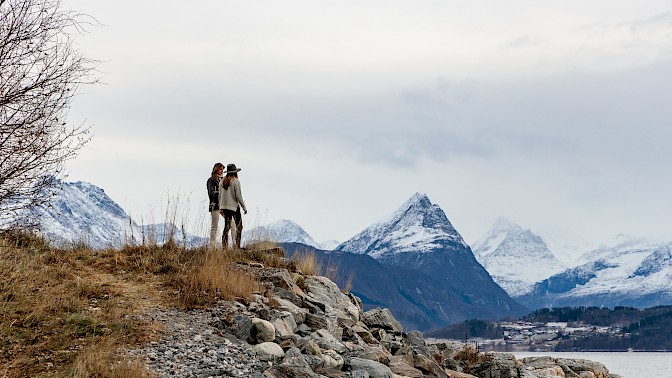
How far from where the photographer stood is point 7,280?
15625 millimetres

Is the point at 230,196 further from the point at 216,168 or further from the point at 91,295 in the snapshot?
the point at 91,295

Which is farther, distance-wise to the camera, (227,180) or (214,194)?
(214,194)

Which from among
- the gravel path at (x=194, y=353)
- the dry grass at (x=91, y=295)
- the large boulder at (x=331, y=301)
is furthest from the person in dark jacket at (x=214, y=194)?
the gravel path at (x=194, y=353)

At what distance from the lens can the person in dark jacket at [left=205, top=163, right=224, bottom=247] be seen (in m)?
22.1

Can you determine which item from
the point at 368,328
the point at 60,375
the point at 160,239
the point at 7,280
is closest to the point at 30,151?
the point at 7,280

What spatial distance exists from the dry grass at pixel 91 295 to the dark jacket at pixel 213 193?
2.01 m

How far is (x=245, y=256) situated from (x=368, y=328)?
378 centimetres

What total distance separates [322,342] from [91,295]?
4.78 meters

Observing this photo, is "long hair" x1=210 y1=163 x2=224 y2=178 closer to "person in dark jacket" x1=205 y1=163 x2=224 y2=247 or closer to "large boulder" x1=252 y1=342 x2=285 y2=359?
"person in dark jacket" x1=205 y1=163 x2=224 y2=247

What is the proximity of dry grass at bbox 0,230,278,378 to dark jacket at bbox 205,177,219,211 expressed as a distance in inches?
79.1

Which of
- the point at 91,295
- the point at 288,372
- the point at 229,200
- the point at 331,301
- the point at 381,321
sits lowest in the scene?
the point at 288,372

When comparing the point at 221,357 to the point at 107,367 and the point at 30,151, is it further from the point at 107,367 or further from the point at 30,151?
the point at 30,151

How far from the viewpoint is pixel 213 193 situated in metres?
22.3

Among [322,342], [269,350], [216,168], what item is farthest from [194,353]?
[216,168]
